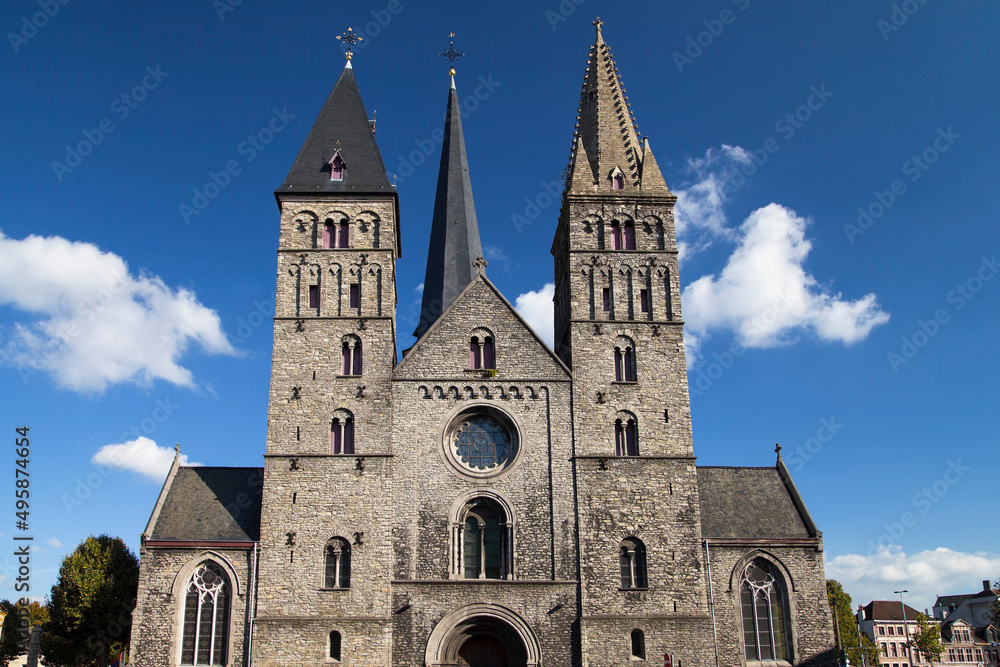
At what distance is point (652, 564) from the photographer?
27.4m

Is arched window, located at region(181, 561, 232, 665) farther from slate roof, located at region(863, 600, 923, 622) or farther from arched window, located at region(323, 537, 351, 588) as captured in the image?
slate roof, located at region(863, 600, 923, 622)

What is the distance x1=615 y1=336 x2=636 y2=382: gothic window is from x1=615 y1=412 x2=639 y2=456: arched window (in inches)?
62.0

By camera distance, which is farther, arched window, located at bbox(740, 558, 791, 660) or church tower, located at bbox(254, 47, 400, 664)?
arched window, located at bbox(740, 558, 791, 660)

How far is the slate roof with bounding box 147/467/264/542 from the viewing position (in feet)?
91.5

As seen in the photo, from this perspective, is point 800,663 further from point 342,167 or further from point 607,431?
point 342,167

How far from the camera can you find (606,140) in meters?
34.2

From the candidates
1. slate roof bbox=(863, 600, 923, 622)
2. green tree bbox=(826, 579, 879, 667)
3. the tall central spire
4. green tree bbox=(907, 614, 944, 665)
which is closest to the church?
the tall central spire

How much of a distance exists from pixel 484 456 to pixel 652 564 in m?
7.19

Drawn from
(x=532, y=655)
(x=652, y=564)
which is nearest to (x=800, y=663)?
(x=652, y=564)

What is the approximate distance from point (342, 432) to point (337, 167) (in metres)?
11.4

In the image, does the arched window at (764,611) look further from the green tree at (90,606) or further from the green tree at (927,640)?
the green tree at (927,640)

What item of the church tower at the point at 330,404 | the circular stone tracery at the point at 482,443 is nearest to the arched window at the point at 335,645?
the church tower at the point at 330,404

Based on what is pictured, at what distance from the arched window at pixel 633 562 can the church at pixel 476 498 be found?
74mm

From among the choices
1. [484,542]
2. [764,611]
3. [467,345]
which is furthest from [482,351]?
[764,611]
